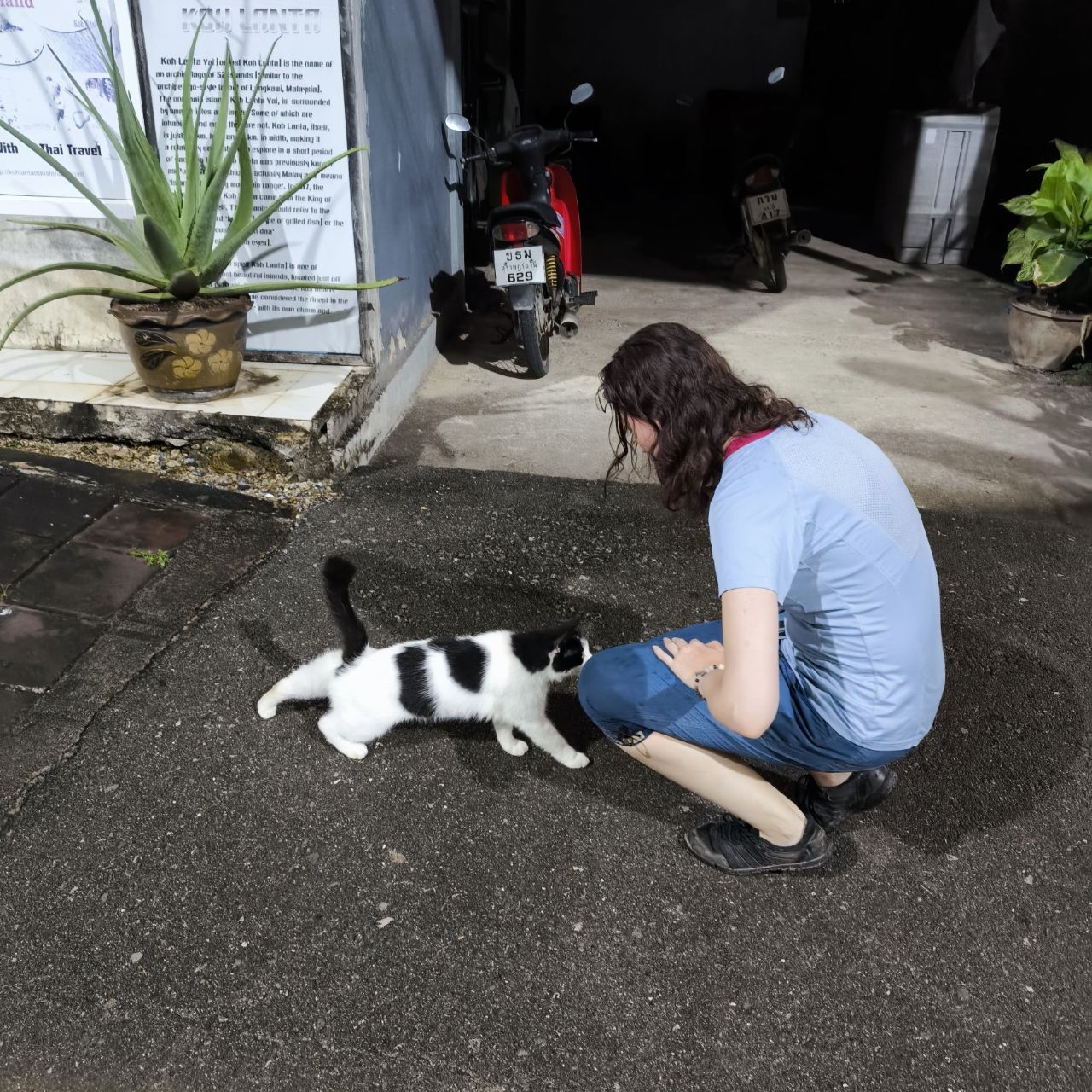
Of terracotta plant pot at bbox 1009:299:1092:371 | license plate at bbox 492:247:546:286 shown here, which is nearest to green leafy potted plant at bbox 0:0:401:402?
license plate at bbox 492:247:546:286

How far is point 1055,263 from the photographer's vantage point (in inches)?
215

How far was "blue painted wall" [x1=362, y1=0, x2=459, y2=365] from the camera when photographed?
445cm

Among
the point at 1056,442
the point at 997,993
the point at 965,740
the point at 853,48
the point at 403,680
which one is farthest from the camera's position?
the point at 853,48

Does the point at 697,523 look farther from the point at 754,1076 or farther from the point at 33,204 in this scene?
the point at 33,204

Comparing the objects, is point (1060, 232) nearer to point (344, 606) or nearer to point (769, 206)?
point (769, 206)

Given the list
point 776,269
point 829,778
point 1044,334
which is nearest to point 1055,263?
point 1044,334

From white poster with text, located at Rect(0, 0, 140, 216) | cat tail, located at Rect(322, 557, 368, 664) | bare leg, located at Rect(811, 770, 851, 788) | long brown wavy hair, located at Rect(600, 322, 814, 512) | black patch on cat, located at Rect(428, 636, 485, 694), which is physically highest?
white poster with text, located at Rect(0, 0, 140, 216)

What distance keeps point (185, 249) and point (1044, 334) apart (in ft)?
16.0

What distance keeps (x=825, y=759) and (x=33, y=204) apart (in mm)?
4459

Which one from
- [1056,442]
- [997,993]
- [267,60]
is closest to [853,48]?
[1056,442]

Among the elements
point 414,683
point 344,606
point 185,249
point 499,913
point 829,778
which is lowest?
Answer: point 499,913

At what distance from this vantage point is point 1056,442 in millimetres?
4926

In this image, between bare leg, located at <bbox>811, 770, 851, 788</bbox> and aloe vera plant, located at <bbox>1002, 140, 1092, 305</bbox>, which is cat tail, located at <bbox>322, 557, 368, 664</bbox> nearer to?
bare leg, located at <bbox>811, 770, 851, 788</bbox>

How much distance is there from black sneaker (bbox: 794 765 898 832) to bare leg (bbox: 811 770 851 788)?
0.03ft
